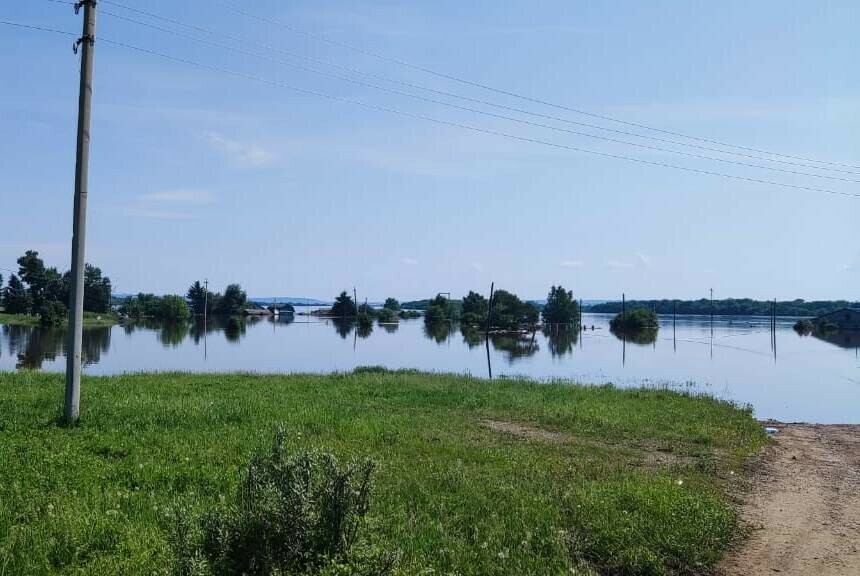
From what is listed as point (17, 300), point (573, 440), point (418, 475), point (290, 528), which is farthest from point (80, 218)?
point (17, 300)

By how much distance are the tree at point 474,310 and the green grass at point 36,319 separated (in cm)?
5119

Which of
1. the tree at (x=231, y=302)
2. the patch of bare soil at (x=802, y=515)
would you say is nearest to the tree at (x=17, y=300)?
the tree at (x=231, y=302)

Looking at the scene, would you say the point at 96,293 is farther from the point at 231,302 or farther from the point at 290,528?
the point at 290,528

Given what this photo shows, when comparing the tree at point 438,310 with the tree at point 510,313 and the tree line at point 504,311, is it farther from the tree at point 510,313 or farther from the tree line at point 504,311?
the tree at point 510,313

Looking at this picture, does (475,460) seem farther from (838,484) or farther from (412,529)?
(838,484)

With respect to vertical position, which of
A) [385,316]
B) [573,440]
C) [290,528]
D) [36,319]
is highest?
[290,528]

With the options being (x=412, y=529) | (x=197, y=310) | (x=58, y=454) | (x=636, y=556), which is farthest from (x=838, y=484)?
(x=197, y=310)

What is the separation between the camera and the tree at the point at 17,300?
9088cm

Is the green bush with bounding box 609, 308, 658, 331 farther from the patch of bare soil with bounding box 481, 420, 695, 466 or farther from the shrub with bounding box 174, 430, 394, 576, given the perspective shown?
the shrub with bounding box 174, 430, 394, 576

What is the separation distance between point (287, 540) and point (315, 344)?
53179 millimetres

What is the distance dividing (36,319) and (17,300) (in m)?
10.5

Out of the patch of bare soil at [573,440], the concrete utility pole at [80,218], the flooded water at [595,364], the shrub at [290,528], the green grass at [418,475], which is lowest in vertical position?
the flooded water at [595,364]

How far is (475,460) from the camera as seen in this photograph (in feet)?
28.8

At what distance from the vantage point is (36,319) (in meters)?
83.7
